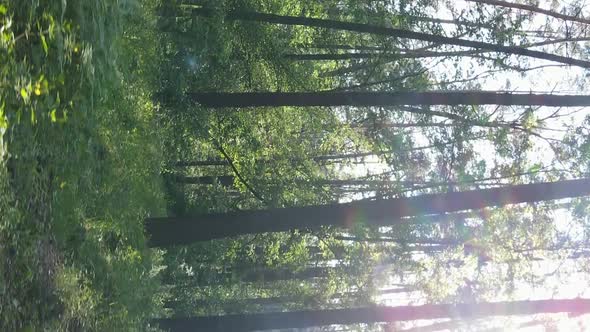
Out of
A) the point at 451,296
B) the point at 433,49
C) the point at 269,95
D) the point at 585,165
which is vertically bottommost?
the point at 451,296

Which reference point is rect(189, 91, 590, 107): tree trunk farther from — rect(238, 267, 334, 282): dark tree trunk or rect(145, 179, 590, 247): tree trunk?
rect(238, 267, 334, 282): dark tree trunk

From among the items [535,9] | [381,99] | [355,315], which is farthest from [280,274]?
[535,9]

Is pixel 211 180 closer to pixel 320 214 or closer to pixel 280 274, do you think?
pixel 280 274

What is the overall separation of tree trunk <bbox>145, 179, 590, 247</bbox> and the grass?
1.76 feet

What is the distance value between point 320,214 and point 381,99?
4022mm

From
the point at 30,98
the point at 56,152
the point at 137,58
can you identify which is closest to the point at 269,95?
the point at 137,58

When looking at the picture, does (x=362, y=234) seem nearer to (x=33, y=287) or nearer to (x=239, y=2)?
(x=239, y=2)

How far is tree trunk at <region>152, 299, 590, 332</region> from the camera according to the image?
35.4 feet

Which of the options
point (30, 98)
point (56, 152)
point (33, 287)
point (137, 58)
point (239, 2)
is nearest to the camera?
point (30, 98)

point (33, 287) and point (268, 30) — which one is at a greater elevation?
point (268, 30)

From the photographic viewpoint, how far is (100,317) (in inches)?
289

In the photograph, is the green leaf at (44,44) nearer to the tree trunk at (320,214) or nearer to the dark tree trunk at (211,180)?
the tree trunk at (320,214)

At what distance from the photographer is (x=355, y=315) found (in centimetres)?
1110

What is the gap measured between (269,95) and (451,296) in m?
8.50
